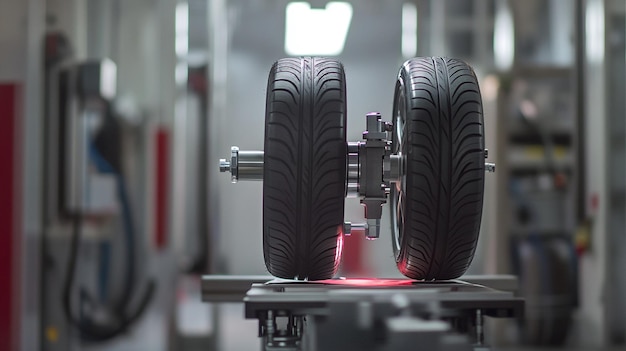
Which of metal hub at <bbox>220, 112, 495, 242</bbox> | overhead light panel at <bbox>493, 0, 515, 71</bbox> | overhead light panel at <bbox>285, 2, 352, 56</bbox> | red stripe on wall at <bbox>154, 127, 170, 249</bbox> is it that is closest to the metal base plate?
metal hub at <bbox>220, 112, 495, 242</bbox>

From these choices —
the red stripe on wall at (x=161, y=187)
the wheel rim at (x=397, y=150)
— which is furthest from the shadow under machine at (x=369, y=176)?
the red stripe on wall at (x=161, y=187)

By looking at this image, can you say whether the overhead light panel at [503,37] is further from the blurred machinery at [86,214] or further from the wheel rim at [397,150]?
the wheel rim at [397,150]

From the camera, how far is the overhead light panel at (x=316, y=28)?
5.37m

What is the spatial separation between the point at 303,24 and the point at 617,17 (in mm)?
2228

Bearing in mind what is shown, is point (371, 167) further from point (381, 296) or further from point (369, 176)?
point (381, 296)

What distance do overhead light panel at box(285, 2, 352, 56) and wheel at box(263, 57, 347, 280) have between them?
3432mm

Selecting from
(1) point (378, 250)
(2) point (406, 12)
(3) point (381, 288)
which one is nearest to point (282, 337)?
(3) point (381, 288)

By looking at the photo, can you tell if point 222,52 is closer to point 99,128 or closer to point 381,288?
point 99,128

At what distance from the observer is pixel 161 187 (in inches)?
209

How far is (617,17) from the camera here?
5.76 metres

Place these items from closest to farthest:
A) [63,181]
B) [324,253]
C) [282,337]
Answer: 1. [282,337]
2. [324,253]
3. [63,181]

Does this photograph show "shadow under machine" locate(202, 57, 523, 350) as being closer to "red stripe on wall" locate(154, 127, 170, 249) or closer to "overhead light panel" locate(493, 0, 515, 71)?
"red stripe on wall" locate(154, 127, 170, 249)

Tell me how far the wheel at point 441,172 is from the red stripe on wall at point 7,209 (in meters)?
3.60

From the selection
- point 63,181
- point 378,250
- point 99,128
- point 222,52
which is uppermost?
point 222,52
